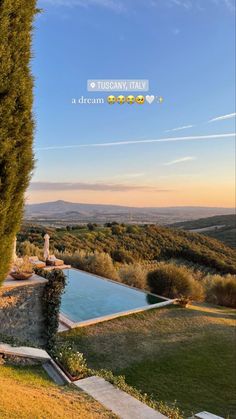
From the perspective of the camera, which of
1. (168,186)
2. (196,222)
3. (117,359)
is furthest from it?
(196,222)

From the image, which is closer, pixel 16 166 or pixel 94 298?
pixel 16 166

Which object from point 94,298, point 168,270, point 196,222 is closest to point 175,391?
point 94,298

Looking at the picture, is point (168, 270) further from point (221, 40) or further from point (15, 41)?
point (15, 41)

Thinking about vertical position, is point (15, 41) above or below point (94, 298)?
above

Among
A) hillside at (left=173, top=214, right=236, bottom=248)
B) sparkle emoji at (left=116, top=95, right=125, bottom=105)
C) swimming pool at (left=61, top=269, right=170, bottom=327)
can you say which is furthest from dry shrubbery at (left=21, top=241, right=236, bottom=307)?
hillside at (left=173, top=214, right=236, bottom=248)

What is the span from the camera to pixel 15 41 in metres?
4.47

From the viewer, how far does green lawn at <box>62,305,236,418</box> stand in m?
6.25

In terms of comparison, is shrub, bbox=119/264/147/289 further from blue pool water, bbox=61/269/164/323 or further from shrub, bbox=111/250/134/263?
shrub, bbox=111/250/134/263

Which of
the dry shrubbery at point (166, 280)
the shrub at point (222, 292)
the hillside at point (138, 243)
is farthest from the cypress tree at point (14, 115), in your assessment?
the hillside at point (138, 243)

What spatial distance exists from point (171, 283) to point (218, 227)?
111 ft

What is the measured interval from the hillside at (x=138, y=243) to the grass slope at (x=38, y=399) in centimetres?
1630

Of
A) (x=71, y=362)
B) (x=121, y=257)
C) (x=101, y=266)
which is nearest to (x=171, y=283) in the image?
(x=101, y=266)

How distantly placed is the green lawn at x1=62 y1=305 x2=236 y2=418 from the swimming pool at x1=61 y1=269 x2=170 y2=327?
52cm

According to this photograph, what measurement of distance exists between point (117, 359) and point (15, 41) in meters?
6.36
